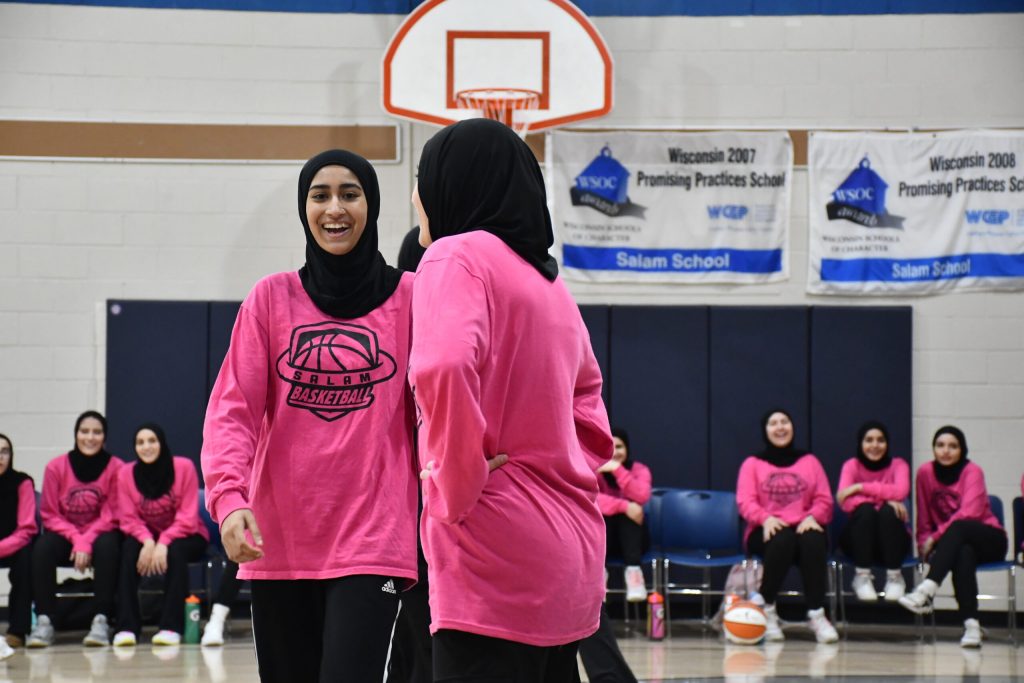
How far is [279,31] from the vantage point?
890cm

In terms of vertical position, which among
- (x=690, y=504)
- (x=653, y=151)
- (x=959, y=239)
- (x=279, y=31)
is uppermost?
(x=279, y=31)

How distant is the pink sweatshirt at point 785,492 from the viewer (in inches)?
308

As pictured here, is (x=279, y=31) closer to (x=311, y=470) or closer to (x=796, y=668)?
(x=796, y=668)

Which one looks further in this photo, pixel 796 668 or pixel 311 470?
pixel 796 668

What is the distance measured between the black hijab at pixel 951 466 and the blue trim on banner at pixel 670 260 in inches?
65.6

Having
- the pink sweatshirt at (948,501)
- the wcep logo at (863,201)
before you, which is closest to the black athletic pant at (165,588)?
the pink sweatshirt at (948,501)

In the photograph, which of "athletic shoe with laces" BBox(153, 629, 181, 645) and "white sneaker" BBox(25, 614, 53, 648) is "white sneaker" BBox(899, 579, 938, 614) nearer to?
"athletic shoe with laces" BBox(153, 629, 181, 645)

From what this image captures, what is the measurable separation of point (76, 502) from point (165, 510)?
55cm

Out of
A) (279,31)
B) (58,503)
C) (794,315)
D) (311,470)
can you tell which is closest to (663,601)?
(794,315)

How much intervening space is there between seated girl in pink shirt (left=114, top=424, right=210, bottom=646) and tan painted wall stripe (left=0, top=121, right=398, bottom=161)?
2.28 m

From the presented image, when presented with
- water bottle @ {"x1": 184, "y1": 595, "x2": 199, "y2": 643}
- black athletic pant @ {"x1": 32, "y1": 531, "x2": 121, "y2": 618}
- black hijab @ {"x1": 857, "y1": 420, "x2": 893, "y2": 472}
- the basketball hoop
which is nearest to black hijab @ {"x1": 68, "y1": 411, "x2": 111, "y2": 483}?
black athletic pant @ {"x1": 32, "y1": 531, "x2": 121, "y2": 618}

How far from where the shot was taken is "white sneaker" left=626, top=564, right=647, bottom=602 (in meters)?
7.61

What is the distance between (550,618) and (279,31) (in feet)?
24.9

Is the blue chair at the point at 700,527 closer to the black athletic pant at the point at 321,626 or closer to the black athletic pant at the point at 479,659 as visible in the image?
the black athletic pant at the point at 321,626
